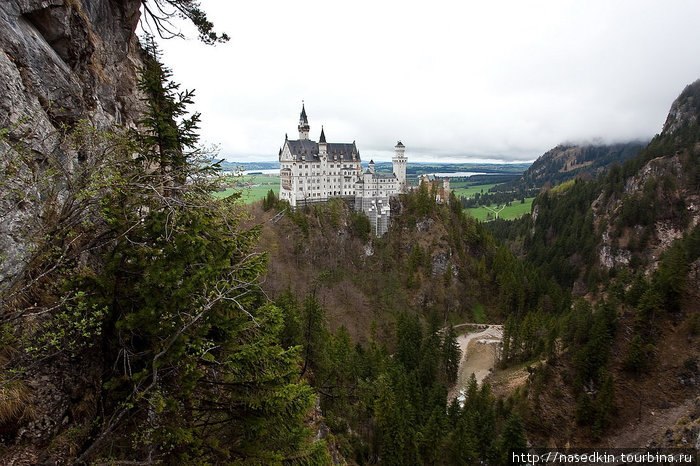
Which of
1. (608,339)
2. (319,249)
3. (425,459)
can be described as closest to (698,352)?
(608,339)

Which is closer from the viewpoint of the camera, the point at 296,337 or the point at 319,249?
the point at 296,337

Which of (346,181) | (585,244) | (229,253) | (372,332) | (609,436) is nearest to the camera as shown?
(229,253)

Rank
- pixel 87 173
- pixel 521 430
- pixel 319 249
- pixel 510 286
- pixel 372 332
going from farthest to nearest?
1. pixel 510 286
2. pixel 319 249
3. pixel 372 332
4. pixel 521 430
5. pixel 87 173

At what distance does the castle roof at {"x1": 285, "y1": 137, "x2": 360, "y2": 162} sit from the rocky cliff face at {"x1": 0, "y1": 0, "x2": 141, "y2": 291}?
64921mm

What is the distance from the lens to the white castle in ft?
275

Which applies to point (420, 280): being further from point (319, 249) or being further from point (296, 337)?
point (296, 337)

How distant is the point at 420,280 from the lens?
86.8 meters

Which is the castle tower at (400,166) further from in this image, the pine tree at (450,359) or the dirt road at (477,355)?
the pine tree at (450,359)

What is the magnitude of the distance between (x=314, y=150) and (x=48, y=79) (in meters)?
76.7

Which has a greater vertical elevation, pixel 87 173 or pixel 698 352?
pixel 87 173

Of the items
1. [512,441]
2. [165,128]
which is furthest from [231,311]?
[512,441]

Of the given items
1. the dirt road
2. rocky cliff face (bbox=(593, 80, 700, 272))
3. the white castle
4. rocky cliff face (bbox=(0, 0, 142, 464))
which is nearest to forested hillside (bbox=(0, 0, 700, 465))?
rocky cliff face (bbox=(0, 0, 142, 464))

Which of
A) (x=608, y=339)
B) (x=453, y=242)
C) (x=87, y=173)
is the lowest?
(x=608, y=339)

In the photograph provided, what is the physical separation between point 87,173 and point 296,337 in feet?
69.5
